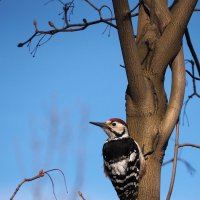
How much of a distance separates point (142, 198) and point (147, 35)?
4.71 feet

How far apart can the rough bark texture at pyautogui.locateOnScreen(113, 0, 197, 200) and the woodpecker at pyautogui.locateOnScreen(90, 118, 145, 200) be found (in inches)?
5.4

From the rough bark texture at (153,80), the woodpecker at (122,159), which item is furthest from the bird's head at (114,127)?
the rough bark texture at (153,80)

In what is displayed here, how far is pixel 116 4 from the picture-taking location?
3051mm

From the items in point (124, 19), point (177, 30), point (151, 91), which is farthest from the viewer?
point (177, 30)

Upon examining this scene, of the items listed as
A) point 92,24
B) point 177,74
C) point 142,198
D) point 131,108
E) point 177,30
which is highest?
point 92,24

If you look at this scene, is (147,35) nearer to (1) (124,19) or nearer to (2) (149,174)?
(1) (124,19)

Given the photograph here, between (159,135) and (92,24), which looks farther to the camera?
(92,24)

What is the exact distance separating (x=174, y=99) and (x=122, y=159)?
2.82 ft

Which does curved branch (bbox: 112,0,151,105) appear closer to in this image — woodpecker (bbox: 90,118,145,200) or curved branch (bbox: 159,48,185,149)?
curved branch (bbox: 159,48,185,149)

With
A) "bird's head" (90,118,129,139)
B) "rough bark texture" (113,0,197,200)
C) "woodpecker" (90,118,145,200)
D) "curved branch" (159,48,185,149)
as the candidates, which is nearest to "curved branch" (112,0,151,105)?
"rough bark texture" (113,0,197,200)

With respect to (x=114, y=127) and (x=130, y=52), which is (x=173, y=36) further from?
(x=114, y=127)

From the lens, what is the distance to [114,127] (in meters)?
4.07

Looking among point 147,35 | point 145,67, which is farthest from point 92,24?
point 145,67

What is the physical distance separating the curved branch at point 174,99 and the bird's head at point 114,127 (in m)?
0.68
